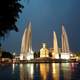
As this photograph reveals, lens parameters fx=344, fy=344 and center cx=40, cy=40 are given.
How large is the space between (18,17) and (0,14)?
142 cm

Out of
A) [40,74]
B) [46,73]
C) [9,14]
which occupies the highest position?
[9,14]

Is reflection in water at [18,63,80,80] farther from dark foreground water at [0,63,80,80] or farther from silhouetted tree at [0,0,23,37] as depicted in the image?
silhouetted tree at [0,0,23,37]

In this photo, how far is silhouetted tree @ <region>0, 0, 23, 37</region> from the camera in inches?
640

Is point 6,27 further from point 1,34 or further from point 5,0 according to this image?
point 5,0

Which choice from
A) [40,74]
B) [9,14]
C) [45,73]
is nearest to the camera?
[9,14]

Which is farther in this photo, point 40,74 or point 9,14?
point 40,74

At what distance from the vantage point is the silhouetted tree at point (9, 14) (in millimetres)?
16266

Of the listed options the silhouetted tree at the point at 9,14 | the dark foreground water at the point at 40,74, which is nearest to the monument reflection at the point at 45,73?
the dark foreground water at the point at 40,74

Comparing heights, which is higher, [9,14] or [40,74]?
[9,14]

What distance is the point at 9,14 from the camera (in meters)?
16.9

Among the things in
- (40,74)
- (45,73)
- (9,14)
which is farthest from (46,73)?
(9,14)

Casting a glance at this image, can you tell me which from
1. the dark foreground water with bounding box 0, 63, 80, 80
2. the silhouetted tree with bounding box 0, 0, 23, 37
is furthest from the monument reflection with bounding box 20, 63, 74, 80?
the silhouetted tree with bounding box 0, 0, 23, 37

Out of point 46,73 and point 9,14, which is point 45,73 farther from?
point 9,14

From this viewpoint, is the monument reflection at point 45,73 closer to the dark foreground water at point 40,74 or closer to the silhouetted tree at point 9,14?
the dark foreground water at point 40,74
